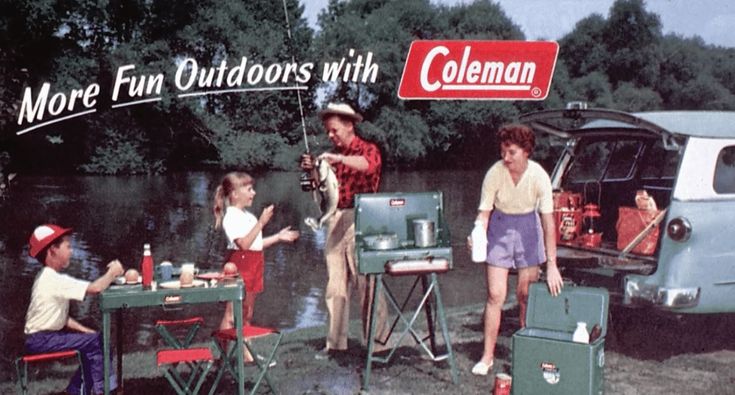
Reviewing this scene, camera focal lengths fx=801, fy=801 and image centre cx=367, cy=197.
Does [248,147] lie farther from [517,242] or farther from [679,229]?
[679,229]

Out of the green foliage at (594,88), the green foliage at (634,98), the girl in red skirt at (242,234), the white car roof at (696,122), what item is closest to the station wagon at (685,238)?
the white car roof at (696,122)

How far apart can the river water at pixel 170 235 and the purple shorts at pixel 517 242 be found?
3.23 m

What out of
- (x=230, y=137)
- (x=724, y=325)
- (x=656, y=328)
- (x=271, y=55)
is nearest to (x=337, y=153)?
(x=656, y=328)

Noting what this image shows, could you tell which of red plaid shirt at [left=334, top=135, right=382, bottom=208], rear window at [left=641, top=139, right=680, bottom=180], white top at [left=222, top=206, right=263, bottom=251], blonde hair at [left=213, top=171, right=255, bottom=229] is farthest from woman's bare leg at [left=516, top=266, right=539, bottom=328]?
rear window at [left=641, top=139, right=680, bottom=180]

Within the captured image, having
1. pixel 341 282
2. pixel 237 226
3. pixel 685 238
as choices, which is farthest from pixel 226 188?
pixel 685 238

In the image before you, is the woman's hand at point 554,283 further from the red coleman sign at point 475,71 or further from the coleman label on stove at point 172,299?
the red coleman sign at point 475,71

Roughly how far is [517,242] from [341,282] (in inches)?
54.4

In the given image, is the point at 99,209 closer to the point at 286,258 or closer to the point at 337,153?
the point at 286,258

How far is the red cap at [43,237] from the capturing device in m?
4.45

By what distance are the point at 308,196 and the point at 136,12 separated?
6.77m

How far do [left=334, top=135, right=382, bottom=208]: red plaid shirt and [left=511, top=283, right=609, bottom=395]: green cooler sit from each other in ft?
4.92

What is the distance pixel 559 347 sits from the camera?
14.4 feet

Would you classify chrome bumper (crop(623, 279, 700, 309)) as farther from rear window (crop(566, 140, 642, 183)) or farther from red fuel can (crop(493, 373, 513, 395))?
rear window (crop(566, 140, 642, 183))

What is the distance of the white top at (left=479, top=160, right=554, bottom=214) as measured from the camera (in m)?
5.25
